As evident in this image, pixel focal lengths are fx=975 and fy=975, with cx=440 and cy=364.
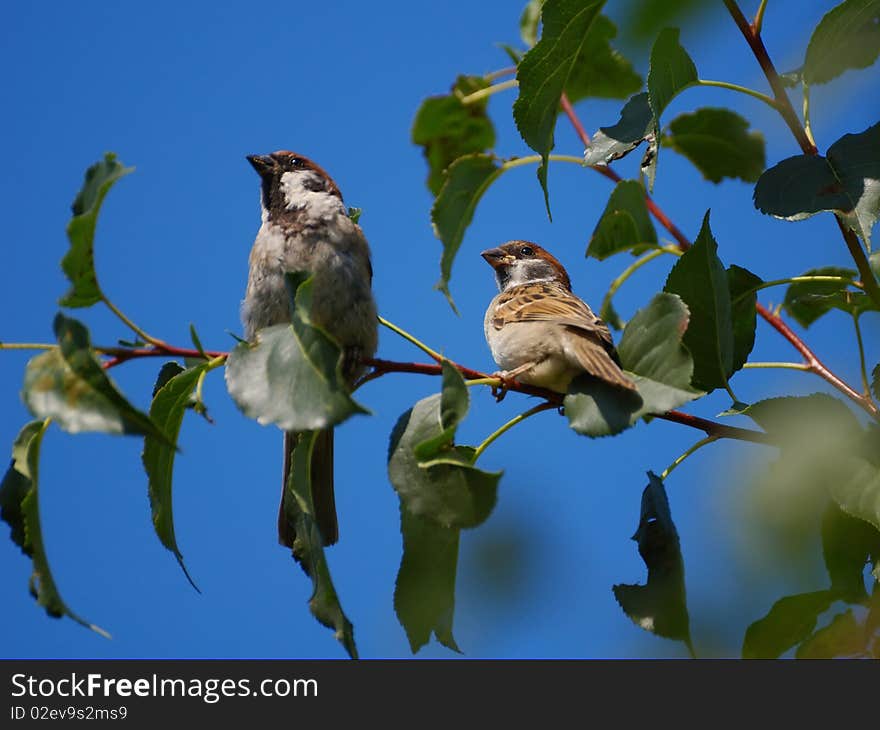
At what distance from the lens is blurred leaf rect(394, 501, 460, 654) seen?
2.42 metres

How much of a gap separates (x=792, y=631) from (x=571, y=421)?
0.86 meters

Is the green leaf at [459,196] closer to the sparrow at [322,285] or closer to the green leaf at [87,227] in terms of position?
the sparrow at [322,285]

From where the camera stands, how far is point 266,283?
12.4 ft

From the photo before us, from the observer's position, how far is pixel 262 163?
468 cm

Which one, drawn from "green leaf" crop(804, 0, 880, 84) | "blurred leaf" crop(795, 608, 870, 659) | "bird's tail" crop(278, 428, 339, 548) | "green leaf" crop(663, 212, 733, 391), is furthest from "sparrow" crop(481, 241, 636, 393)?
"green leaf" crop(804, 0, 880, 84)

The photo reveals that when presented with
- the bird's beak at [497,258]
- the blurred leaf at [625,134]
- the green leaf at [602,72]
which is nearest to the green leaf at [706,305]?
the blurred leaf at [625,134]

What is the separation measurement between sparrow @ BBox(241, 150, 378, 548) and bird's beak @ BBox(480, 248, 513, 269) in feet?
4.98

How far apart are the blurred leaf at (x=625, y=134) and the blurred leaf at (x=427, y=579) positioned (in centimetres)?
107

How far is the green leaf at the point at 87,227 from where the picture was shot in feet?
6.98

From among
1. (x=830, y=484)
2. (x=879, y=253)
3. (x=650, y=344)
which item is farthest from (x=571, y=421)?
(x=879, y=253)

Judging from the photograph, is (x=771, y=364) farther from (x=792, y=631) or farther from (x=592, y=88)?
(x=592, y=88)

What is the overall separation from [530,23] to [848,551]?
2.69m

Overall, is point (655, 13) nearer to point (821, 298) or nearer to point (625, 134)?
point (625, 134)

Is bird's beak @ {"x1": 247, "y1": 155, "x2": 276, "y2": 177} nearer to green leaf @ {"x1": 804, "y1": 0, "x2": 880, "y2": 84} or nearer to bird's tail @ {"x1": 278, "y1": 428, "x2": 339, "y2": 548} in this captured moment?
bird's tail @ {"x1": 278, "y1": 428, "x2": 339, "y2": 548}
